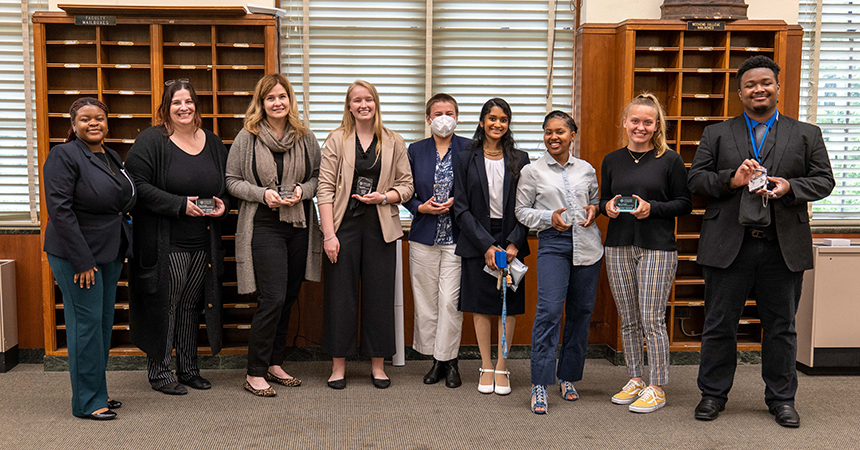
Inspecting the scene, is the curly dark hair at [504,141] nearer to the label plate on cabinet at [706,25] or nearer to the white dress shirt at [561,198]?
the white dress shirt at [561,198]

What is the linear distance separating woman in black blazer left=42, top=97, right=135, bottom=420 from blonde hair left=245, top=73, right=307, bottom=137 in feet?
2.48

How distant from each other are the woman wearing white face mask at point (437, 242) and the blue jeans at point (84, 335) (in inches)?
66.6

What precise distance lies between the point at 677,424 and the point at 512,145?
67.9 inches

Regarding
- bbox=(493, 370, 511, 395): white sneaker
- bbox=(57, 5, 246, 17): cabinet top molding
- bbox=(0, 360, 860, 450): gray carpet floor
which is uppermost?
bbox=(57, 5, 246, 17): cabinet top molding

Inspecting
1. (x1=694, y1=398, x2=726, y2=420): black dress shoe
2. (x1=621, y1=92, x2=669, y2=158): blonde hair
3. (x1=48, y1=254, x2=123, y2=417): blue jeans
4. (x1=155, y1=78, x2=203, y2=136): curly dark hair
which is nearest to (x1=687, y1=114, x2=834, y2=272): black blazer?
(x1=621, y1=92, x2=669, y2=158): blonde hair

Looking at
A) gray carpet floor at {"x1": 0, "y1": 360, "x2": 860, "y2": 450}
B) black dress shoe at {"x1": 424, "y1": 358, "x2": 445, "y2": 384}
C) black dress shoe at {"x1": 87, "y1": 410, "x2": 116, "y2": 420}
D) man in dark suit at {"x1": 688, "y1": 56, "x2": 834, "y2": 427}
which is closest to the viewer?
gray carpet floor at {"x1": 0, "y1": 360, "x2": 860, "y2": 450}

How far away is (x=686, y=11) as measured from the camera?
415 centimetres

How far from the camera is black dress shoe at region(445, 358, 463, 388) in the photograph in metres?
3.80

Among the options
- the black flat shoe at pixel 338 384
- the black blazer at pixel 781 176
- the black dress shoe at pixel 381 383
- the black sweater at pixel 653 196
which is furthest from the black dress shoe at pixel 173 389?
the black blazer at pixel 781 176

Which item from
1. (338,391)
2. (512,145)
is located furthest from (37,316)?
(512,145)

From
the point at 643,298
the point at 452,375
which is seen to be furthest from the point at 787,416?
the point at 452,375

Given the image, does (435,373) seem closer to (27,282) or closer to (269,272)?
(269,272)

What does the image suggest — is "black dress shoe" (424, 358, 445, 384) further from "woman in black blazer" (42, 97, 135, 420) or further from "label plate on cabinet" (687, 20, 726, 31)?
"label plate on cabinet" (687, 20, 726, 31)

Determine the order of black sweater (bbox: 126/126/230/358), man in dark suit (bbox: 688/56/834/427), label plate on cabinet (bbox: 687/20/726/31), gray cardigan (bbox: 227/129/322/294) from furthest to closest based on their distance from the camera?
label plate on cabinet (bbox: 687/20/726/31) < gray cardigan (bbox: 227/129/322/294) < black sweater (bbox: 126/126/230/358) < man in dark suit (bbox: 688/56/834/427)
